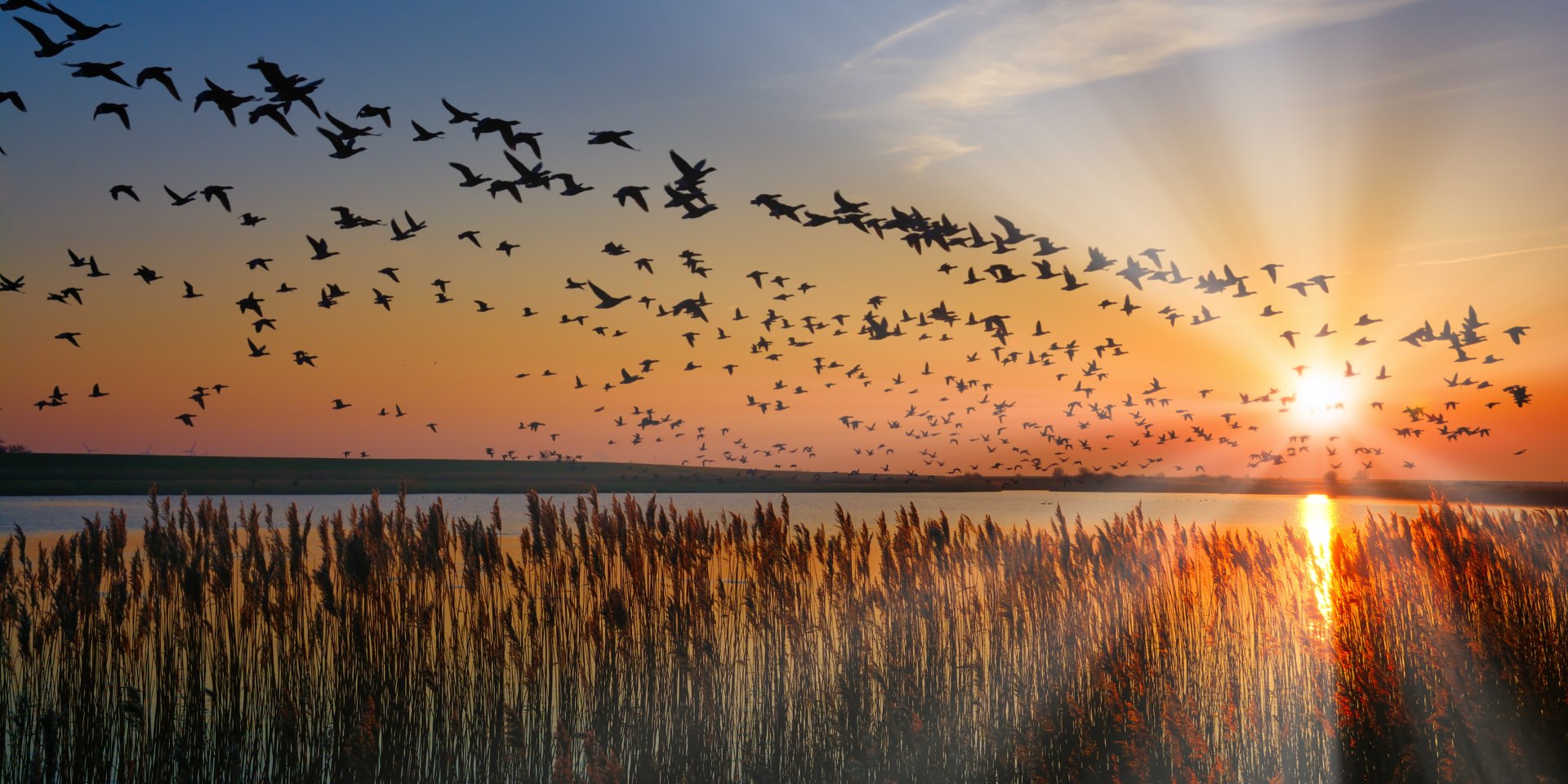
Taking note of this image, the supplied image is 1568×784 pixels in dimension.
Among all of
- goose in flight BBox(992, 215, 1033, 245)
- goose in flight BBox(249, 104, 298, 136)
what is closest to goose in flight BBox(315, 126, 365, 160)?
goose in flight BBox(249, 104, 298, 136)

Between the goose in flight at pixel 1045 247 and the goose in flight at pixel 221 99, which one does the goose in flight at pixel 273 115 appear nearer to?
the goose in flight at pixel 221 99

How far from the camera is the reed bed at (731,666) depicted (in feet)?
27.5

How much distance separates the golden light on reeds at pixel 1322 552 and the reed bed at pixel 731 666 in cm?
21

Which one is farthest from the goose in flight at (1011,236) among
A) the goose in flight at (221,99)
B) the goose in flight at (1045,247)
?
the goose in flight at (221,99)

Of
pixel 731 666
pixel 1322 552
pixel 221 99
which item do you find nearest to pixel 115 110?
pixel 221 99

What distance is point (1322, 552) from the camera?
564 inches

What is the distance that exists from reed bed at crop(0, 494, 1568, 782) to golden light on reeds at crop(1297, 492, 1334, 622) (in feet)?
0.68

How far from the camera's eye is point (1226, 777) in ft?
27.5

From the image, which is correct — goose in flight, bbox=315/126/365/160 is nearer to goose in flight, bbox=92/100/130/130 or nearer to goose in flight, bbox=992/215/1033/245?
goose in flight, bbox=92/100/130/130

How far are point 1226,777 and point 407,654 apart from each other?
693cm

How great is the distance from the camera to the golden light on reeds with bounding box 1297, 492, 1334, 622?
12.7 m

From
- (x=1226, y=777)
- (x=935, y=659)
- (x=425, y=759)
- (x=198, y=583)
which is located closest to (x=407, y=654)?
(x=425, y=759)

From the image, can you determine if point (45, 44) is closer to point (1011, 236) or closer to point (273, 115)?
point (273, 115)

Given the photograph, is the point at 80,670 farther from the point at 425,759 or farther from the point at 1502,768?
the point at 1502,768
